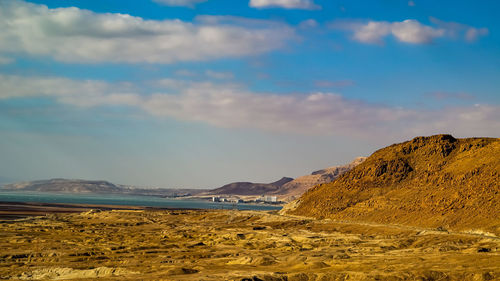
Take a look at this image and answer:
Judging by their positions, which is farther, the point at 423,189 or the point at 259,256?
the point at 423,189

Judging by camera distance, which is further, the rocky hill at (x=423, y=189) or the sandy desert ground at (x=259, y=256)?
the rocky hill at (x=423, y=189)

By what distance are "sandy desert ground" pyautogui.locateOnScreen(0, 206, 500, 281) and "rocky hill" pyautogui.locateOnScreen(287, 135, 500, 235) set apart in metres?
7.67

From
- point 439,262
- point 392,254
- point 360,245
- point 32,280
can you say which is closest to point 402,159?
point 360,245

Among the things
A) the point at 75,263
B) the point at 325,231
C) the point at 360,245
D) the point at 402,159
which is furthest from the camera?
the point at 402,159

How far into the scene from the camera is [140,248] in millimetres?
58250

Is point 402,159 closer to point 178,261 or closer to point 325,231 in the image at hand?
point 325,231

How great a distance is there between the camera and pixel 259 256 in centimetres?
4816

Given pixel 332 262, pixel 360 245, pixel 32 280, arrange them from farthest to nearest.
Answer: pixel 360 245 < pixel 332 262 < pixel 32 280

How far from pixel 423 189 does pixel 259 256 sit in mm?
53690

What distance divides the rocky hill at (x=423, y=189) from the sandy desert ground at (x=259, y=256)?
25.2 ft

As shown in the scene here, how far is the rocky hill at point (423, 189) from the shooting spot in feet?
233

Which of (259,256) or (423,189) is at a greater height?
(423,189)

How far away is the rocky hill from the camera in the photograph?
233 feet

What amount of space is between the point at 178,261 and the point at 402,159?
80640 mm
